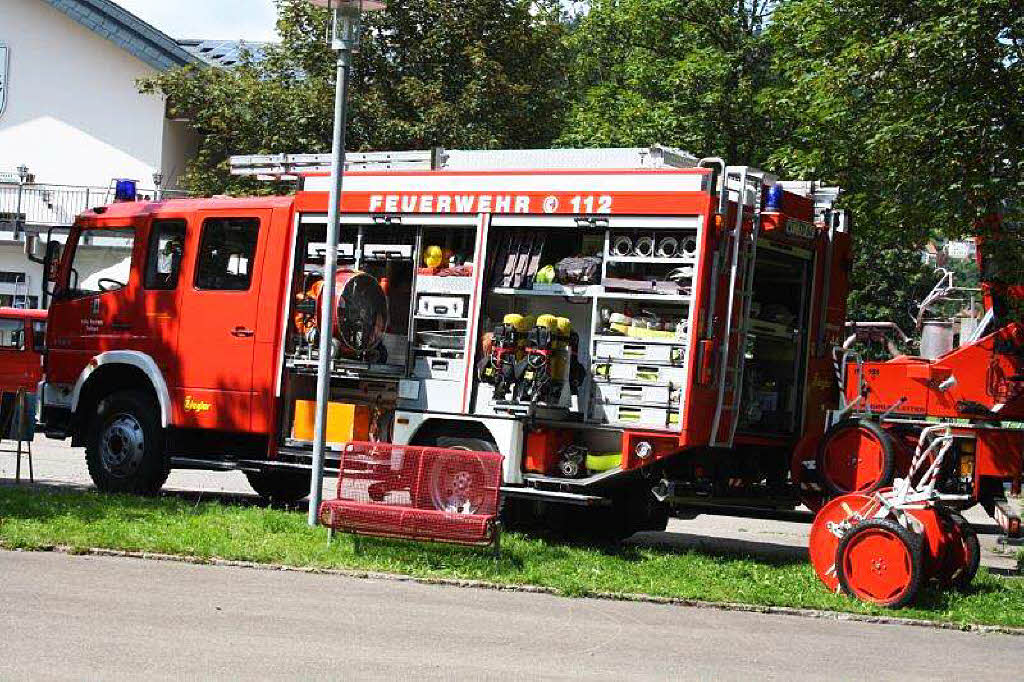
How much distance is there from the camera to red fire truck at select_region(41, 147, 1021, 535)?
12781 mm

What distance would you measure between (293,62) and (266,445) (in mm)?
16204

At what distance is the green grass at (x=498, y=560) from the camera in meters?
11.1

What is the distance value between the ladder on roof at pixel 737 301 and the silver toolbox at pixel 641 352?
0.36m

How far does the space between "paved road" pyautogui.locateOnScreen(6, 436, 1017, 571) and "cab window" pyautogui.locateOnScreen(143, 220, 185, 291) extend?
265cm

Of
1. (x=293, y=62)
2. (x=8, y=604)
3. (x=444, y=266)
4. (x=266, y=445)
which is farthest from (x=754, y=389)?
(x=293, y=62)

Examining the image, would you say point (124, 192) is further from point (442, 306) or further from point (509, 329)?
point (509, 329)

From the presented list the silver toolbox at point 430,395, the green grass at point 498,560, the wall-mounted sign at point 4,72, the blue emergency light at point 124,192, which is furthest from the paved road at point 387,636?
the wall-mounted sign at point 4,72

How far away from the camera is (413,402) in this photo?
1380cm

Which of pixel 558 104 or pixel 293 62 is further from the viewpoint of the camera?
pixel 558 104

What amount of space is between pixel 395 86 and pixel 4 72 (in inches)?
476

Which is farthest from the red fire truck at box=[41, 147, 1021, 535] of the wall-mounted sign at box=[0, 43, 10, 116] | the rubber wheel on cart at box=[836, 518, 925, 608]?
the wall-mounted sign at box=[0, 43, 10, 116]

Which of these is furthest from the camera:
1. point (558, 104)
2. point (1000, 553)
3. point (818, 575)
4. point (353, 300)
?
point (558, 104)

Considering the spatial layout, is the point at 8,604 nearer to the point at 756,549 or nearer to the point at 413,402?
the point at 413,402

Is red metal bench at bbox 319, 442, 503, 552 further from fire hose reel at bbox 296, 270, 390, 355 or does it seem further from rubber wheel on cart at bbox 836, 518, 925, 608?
rubber wheel on cart at bbox 836, 518, 925, 608
